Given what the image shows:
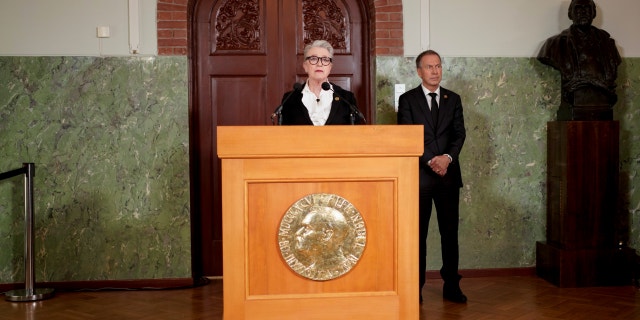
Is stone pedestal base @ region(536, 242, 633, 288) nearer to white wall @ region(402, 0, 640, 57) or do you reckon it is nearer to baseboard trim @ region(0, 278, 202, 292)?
white wall @ region(402, 0, 640, 57)

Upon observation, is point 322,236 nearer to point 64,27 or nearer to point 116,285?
point 116,285

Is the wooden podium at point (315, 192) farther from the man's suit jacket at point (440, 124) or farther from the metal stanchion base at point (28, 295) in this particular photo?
the metal stanchion base at point (28, 295)

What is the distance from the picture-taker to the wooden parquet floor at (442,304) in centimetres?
459

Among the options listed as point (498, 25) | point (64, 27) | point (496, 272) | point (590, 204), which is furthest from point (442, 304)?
point (64, 27)

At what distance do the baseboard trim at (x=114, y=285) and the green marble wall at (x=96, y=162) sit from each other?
0.04 meters

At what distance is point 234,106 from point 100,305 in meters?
1.76

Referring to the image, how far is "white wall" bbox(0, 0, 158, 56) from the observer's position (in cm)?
546

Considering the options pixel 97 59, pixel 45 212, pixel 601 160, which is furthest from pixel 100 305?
pixel 601 160

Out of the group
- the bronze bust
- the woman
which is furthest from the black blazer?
the bronze bust

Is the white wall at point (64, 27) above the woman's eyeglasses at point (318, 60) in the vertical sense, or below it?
above

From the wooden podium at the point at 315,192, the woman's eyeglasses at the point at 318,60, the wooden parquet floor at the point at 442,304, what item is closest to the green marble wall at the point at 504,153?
the wooden parquet floor at the point at 442,304

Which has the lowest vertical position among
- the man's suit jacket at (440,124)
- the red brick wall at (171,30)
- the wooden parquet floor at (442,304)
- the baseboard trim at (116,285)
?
the wooden parquet floor at (442,304)

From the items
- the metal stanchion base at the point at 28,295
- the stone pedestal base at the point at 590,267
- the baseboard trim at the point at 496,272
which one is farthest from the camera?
the baseboard trim at the point at 496,272

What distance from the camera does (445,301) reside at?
4.92 meters
